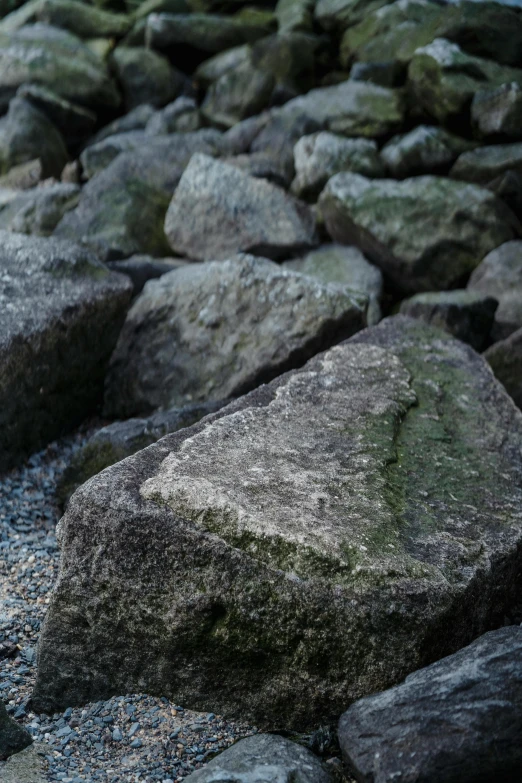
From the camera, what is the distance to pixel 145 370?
15.7 feet

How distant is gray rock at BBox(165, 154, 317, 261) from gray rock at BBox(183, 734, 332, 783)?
161 inches

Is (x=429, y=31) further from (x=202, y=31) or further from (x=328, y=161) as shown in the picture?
(x=202, y=31)

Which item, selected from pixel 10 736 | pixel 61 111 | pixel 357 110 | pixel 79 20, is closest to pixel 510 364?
pixel 10 736

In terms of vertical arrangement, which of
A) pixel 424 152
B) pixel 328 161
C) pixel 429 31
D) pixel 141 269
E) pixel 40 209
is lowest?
pixel 40 209

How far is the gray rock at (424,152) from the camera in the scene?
6.49 metres

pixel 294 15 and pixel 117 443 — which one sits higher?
pixel 294 15

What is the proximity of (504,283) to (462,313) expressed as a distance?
0.61 meters

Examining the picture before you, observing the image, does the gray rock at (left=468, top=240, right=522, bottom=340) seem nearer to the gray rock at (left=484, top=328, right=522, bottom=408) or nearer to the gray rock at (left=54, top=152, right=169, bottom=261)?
the gray rock at (left=484, top=328, right=522, bottom=408)

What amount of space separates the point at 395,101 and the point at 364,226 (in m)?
1.75

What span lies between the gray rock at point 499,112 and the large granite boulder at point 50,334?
10.5 ft

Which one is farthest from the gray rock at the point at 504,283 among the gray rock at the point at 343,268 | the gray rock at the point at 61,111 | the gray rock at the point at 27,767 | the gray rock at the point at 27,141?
the gray rock at the point at 61,111

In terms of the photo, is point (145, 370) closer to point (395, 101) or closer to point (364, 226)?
point (364, 226)

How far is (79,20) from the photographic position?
32.7ft

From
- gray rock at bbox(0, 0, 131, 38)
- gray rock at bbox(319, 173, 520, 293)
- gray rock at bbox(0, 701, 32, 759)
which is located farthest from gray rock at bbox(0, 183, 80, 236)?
gray rock at bbox(0, 701, 32, 759)
